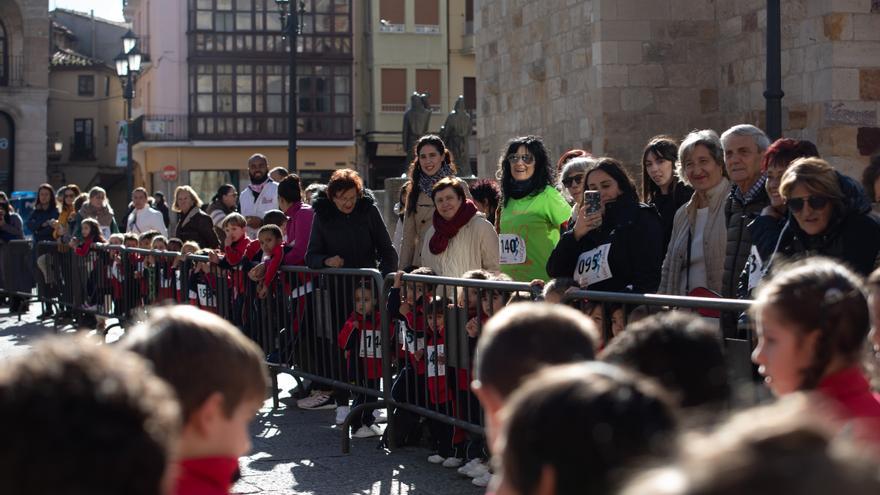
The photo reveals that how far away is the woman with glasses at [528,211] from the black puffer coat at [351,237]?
1153 mm

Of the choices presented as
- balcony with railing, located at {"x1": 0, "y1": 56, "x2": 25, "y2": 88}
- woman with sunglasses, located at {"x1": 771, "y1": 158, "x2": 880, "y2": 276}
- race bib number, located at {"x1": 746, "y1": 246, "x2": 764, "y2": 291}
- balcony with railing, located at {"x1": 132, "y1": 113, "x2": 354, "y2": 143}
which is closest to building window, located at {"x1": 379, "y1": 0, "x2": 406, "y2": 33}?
balcony with railing, located at {"x1": 132, "y1": 113, "x2": 354, "y2": 143}

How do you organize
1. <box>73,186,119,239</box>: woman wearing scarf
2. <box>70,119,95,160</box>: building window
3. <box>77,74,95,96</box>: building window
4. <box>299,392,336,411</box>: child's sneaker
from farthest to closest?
<box>77,74,95,96</box>: building window
<box>70,119,95,160</box>: building window
<box>73,186,119,239</box>: woman wearing scarf
<box>299,392,336,411</box>: child's sneaker

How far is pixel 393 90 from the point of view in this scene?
51.6 m

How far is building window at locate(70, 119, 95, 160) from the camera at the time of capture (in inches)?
2680

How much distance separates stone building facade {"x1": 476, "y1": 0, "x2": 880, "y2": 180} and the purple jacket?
5.64m

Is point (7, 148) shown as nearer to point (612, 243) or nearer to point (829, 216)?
point (612, 243)

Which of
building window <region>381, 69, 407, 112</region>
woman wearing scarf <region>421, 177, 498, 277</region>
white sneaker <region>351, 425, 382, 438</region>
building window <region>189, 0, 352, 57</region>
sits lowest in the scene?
white sneaker <region>351, 425, 382, 438</region>

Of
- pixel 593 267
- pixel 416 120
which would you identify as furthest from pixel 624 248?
pixel 416 120

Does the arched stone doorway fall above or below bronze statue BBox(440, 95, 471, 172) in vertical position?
above

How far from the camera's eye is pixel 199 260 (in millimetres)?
11844

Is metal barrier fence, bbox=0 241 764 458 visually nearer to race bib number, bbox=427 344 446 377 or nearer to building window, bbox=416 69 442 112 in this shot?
race bib number, bbox=427 344 446 377

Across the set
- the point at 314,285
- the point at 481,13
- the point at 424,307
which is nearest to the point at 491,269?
the point at 424,307

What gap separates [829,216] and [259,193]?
934cm

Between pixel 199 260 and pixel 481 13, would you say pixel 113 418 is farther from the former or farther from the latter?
pixel 481 13
